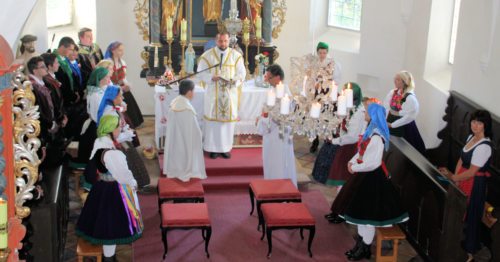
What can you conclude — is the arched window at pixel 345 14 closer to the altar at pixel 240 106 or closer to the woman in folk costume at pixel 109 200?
the altar at pixel 240 106

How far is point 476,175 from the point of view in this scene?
8.17 meters

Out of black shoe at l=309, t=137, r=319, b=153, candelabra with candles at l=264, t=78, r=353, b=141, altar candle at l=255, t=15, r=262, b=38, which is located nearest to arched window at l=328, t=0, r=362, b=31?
altar candle at l=255, t=15, r=262, b=38

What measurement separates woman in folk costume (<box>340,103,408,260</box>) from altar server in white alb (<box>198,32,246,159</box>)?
9.71 ft

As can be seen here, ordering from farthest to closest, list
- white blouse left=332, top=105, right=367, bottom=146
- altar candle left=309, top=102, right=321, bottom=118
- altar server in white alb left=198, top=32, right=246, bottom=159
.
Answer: altar server in white alb left=198, top=32, right=246, bottom=159
white blouse left=332, top=105, right=367, bottom=146
altar candle left=309, top=102, right=321, bottom=118

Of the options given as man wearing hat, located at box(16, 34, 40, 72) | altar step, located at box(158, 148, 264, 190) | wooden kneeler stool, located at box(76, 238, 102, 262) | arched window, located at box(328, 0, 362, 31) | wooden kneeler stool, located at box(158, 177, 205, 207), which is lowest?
wooden kneeler stool, located at box(76, 238, 102, 262)

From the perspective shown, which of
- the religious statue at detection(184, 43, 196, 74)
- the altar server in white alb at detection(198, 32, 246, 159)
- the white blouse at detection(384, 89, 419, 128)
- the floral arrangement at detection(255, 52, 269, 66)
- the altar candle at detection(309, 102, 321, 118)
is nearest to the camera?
the altar candle at detection(309, 102, 321, 118)

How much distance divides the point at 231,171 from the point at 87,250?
10.6 feet

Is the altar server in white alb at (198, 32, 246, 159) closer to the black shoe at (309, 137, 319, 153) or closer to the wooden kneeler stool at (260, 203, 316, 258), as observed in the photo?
the black shoe at (309, 137, 319, 153)

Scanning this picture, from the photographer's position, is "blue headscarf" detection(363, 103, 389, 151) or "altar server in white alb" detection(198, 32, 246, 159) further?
"altar server in white alb" detection(198, 32, 246, 159)

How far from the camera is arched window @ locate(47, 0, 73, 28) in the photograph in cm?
1487

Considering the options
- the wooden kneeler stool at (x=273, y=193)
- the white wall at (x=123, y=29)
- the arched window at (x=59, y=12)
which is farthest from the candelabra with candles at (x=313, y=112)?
the arched window at (x=59, y=12)

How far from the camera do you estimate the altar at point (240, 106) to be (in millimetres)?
11327

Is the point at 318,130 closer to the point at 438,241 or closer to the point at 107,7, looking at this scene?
the point at 438,241

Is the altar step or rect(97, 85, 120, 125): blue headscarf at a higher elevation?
rect(97, 85, 120, 125): blue headscarf
